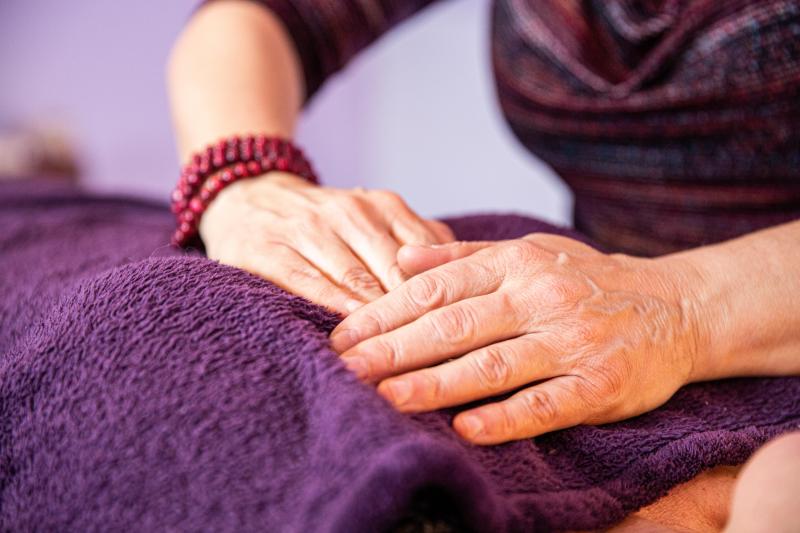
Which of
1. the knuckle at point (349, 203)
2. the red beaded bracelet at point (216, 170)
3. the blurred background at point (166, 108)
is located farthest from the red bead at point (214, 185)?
the blurred background at point (166, 108)

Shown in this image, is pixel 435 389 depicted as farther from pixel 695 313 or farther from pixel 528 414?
pixel 695 313

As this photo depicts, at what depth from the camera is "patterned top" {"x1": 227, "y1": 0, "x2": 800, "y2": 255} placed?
59 cm

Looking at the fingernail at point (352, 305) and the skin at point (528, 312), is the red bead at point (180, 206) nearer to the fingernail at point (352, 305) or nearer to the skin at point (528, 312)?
the skin at point (528, 312)

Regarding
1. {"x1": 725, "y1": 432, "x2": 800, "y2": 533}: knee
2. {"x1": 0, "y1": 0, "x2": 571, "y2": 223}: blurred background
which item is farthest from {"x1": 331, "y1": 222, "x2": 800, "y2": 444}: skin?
{"x1": 0, "y1": 0, "x2": 571, "y2": 223}: blurred background

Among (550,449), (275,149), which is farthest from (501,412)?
(275,149)

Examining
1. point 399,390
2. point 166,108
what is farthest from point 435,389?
point 166,108

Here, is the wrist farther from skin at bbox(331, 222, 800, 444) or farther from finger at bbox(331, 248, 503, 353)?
finger at bbox(331, 248, 503, 353)

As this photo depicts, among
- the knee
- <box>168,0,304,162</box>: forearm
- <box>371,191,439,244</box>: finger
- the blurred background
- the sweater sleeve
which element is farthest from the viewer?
the blurred background

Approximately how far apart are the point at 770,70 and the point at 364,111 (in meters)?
1.31

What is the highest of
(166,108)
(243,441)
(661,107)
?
(661,107)

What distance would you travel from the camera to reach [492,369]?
367mm

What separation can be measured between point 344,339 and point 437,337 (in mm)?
50

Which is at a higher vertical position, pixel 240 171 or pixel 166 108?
pixel 240 171

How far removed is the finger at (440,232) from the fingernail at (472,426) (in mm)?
179
